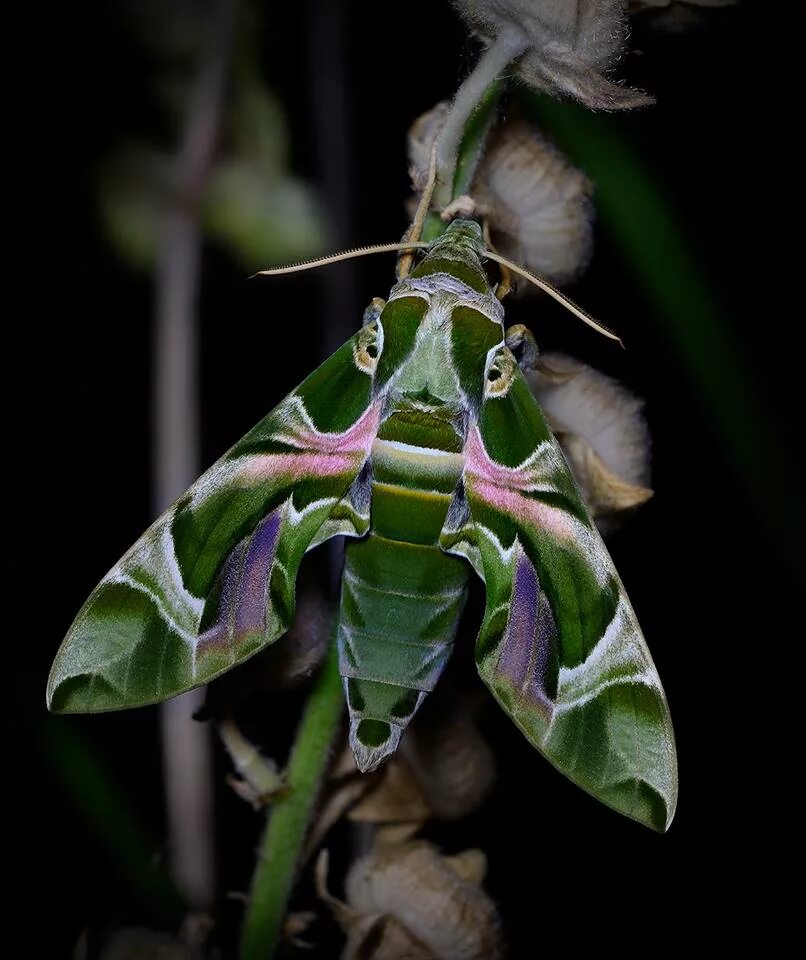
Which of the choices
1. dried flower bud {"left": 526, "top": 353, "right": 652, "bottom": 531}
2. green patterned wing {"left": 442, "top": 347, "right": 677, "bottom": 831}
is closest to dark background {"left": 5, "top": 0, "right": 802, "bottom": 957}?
dried flower bud {"left": 526, "top": 353, "right": 652, "bottom": 531}

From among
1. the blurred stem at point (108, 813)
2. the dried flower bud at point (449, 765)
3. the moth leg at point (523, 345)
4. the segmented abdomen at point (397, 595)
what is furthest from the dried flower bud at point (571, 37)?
the blurred stem at point (108, 813)

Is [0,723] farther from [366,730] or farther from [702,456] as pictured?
[702,456]

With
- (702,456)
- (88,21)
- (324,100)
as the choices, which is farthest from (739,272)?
(88,21)

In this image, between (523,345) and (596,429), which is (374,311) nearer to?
(523,345)

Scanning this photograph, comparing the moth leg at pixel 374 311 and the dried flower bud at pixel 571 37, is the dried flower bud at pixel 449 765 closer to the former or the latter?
the moth leg at pixel 374 311

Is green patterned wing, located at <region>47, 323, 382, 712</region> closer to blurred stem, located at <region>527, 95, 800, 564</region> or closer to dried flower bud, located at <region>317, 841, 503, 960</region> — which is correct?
dried flower bud, located at <region>317, 841, 503, 960</region>

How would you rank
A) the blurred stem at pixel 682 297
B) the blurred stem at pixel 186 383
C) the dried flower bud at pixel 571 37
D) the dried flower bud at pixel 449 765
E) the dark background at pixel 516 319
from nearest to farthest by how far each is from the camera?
the dried flower bud at pixel 571 37 → the dried flower bud at pixel 449 765 → the blurred stem at pixel 682 297 → the blurred stem at pixel 186 383 → the dark background at pixel 516 319
